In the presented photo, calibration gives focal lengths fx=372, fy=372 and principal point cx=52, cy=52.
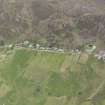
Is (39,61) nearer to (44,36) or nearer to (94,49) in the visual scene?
(44,36)

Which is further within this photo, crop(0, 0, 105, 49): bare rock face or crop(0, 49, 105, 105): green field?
crop(0, 0, 105, 49): bare rock face

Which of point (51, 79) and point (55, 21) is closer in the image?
point (51, 79)

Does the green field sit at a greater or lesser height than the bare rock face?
lesser

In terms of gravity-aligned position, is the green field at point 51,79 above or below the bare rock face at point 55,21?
below

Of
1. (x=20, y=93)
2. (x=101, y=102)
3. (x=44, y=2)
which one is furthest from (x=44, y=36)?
(x=101, y=102)

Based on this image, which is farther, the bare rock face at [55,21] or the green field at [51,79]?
the bare rock face at [55,21]
